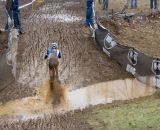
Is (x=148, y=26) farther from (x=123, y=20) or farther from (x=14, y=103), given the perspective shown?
(x=14, y=103)

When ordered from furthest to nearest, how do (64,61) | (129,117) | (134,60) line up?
(64,61), (134,60), (129,117)

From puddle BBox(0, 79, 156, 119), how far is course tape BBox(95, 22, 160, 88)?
0.33m

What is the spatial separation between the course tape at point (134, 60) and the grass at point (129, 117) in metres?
1.68

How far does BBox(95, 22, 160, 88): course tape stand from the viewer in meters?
16.6

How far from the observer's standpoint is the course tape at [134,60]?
16562mm

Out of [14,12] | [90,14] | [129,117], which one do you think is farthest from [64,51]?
[129,117]

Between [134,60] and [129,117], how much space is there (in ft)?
15.1

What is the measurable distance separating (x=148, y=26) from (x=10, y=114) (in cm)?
1305

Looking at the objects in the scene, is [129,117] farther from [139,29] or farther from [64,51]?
[139,29]

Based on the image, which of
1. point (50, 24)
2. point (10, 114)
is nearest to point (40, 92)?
point (10, 114)

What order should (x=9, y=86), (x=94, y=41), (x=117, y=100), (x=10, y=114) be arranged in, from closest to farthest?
(x=10, y=114) < (x=117, y=100) < (x=9, y=86) < (x=94, y=41)

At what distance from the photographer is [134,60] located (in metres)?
17.7

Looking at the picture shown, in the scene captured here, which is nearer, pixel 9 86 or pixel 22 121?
pixel 22 121

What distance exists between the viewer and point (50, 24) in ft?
84.2
